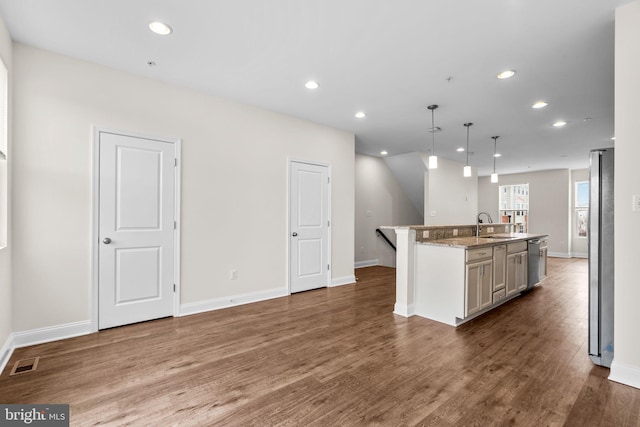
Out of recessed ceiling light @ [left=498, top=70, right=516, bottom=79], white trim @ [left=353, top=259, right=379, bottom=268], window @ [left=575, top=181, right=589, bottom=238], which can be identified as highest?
recessed ceiling light @ [left=498, top=70, right=516, bottom=79]

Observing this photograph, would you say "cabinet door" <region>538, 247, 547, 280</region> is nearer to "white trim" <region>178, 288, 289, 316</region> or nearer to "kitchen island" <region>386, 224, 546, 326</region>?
"kitchen island" <region>386, 224, 546, 326</region>

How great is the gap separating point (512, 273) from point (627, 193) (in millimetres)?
2390

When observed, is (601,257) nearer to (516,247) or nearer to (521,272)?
(516,247)

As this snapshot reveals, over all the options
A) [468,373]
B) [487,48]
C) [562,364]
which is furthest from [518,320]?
[487,48]

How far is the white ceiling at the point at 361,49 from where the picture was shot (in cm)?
227

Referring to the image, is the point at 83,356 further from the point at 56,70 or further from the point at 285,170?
the point at 285,170

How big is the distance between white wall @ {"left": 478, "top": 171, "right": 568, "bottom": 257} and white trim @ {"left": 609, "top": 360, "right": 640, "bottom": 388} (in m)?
8.67

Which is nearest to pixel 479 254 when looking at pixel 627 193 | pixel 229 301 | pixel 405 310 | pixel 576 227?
pixel 405 310

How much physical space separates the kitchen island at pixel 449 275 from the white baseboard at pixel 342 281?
1593mm

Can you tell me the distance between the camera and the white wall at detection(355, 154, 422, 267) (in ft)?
23.8

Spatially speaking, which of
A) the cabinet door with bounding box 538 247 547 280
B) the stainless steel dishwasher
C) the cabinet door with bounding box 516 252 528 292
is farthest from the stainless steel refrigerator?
the cabinet door with bounding box 538 247 547 280

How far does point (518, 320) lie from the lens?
141 inches

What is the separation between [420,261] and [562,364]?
5.27 feet

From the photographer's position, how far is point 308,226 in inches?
194
